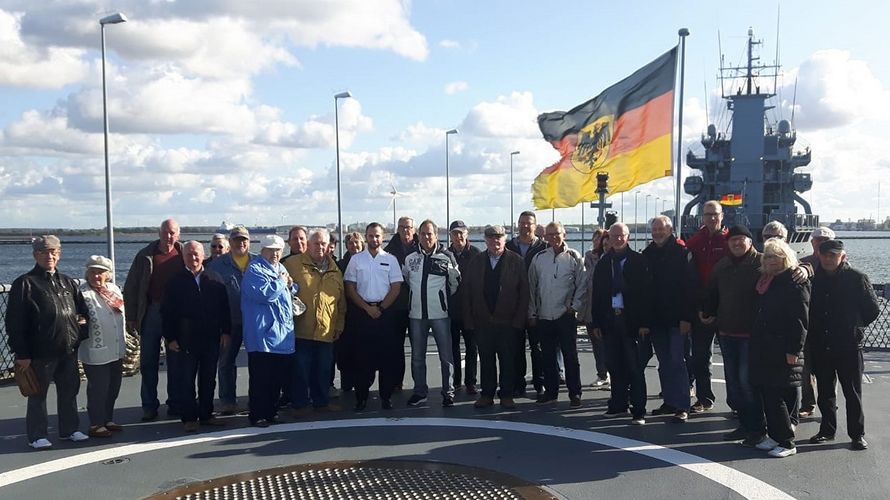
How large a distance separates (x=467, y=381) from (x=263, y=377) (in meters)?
2.55

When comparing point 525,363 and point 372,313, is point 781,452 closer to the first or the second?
point 525,363

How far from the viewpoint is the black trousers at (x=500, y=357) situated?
7.69 metres

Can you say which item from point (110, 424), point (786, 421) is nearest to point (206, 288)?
point (110, 424)

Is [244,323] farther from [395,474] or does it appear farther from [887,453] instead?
[887,453]

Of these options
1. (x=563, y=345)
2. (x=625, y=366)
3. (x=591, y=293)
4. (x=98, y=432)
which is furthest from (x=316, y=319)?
(x=625, y=366)

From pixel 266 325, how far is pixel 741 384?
4.45 metres

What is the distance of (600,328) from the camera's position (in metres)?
7.34

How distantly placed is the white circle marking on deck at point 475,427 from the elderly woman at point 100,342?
0.55 metres

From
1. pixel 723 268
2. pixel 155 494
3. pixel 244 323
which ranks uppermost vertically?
pixel 723 268

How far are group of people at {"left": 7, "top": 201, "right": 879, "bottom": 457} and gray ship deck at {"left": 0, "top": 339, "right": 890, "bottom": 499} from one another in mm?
232

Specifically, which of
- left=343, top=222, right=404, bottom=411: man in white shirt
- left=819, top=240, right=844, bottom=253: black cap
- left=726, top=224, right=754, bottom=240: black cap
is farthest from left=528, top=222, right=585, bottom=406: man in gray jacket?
left=819, top=240, right=844, bottom=253: black cap

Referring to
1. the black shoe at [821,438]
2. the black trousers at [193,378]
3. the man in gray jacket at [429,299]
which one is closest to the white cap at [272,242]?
the black trousers at [193,378]

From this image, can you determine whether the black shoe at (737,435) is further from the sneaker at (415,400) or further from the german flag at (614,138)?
the german flag at (614,138)

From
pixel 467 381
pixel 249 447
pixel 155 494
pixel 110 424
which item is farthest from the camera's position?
pixel 467 381
